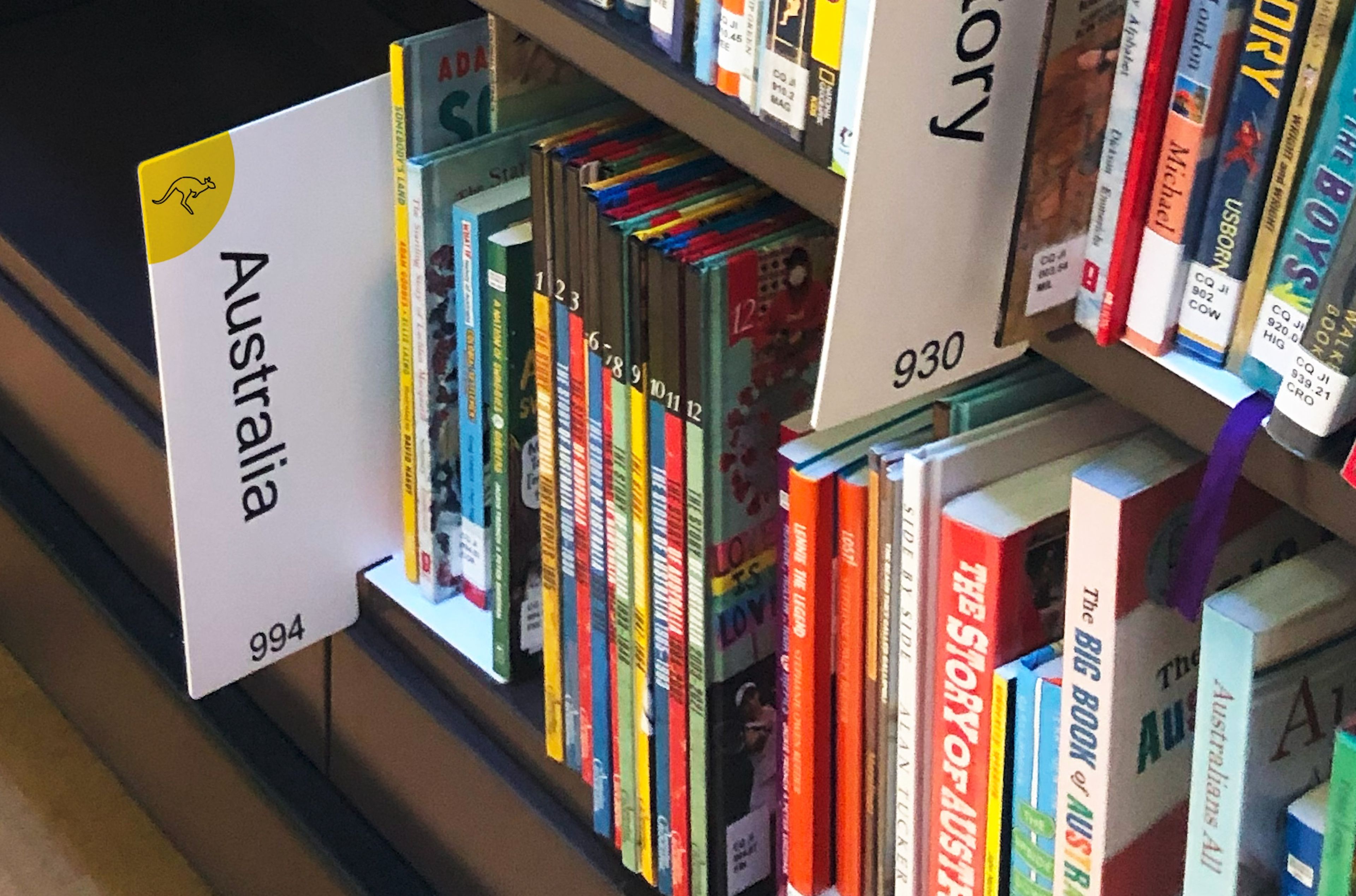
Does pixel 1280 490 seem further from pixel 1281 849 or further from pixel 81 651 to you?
pixel 81 651

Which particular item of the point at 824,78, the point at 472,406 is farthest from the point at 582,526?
the point at 824,78

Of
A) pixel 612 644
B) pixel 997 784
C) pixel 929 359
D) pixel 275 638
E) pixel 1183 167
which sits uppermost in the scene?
pixel 1183 167

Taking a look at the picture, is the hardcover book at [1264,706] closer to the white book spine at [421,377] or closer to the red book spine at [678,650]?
the red book spine at [678,650]

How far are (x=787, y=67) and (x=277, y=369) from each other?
0.53 meters

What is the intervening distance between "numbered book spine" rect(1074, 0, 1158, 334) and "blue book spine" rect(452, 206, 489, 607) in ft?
1.57

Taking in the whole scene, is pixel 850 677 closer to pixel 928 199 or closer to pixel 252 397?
pixel 928 199

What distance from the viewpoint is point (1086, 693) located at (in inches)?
27.2

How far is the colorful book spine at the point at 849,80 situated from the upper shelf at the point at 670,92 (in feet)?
0.04

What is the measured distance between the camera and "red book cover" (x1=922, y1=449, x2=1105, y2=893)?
2.34 feet

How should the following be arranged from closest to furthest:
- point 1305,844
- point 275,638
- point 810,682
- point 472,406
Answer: point 1305,844, point 810,682, point 472,406, point 275,638

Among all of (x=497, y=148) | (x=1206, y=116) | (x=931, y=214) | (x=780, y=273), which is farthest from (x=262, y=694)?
(x=1206, y=116)

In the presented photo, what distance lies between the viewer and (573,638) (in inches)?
40.8

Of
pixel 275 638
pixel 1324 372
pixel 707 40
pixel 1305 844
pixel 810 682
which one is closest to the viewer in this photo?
pixel 1324 372

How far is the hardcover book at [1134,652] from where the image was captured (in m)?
0.66
